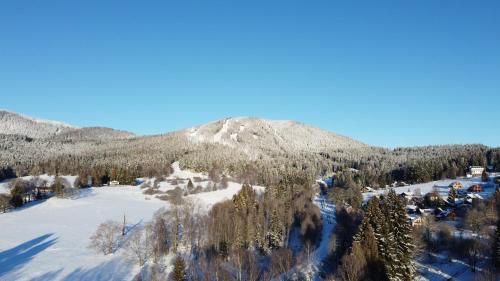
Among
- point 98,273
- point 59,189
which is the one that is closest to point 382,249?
point 98,273

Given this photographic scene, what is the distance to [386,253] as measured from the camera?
54.5 meters

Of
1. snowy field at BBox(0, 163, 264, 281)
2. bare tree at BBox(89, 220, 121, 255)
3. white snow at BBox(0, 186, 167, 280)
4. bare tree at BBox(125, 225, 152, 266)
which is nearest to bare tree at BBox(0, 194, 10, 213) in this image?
snowy field at BBox(0, 163, 264, 281)

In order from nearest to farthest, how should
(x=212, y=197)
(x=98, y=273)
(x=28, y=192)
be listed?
(x=98, y=273) → (x=28, y=192) → (x=212, y=197)

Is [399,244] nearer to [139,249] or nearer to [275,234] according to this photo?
[275,234]

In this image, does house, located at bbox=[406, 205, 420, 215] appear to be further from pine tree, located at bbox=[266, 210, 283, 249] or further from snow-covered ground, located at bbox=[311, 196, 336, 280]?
pine tree, located at bbox=[266, 210, 283, 249]

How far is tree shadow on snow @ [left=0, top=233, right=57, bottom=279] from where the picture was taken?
65.1 meters

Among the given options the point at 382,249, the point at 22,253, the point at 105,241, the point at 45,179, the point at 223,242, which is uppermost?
the point at 45,179

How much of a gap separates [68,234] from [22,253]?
13.7 meters

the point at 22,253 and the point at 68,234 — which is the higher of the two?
the point at 68,234

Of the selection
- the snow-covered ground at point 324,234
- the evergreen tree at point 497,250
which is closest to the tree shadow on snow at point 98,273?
the snow-covered ground at point 324,234

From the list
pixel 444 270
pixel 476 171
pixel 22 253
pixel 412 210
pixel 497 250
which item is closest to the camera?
pixel 497 250

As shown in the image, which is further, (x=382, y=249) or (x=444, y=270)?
(x=444, y=270)

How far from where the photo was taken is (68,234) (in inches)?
3381

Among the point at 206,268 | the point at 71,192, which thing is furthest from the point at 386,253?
the point at 71,192
